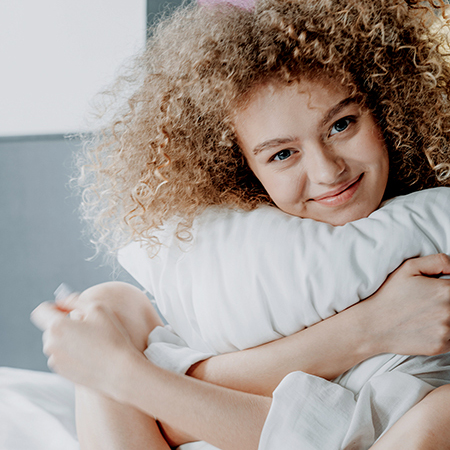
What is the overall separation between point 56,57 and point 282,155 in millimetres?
1206

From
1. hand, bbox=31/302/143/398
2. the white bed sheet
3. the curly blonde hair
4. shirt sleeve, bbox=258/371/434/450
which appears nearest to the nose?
the curly blonde hair

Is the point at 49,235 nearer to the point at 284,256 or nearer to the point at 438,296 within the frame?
the point at 284,256

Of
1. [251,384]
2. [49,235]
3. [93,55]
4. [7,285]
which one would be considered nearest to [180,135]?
[251,384]

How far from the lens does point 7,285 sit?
1838mm

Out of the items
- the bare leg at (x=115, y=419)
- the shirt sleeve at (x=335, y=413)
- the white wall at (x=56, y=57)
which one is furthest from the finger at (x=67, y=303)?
the white wall at (x=56, y=57)

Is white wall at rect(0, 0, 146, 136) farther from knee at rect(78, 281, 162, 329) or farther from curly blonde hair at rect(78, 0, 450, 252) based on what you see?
knee at rect(78, 281, 162, 329)

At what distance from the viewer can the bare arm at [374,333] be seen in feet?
2.43

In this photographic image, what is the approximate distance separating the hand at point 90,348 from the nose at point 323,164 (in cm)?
43

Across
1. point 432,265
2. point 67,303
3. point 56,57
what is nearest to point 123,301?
point 67,303

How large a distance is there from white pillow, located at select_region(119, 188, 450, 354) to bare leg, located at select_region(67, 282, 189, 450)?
9 cm

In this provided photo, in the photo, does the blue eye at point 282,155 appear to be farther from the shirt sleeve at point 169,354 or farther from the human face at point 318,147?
the shirt sleeve at point 169,354

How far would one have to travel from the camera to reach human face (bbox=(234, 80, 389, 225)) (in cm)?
81

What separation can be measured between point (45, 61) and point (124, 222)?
1.01 m

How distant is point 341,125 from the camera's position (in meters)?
0.84
